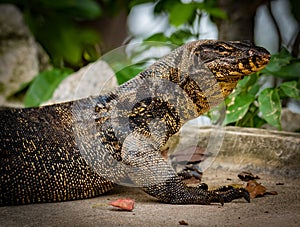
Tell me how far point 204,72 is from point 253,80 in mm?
1310

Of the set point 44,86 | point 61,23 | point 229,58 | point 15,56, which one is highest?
point 61,23

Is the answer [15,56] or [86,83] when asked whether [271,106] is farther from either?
[15,56]

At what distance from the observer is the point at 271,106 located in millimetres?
3434

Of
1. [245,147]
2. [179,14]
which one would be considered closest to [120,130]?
[245,147]

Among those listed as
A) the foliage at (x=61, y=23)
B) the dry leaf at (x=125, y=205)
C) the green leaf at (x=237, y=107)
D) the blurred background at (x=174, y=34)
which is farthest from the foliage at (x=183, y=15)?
the foliage at (x=61, y=23)

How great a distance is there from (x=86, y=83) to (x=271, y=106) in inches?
73.4

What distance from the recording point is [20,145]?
250cm

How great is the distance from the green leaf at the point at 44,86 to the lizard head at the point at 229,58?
8.10 feet

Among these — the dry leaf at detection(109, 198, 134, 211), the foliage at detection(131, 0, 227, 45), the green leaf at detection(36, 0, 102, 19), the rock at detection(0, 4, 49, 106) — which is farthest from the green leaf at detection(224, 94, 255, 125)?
the rock at detection(0, 4, 49, 106)

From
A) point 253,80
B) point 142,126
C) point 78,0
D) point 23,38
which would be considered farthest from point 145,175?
point 23,38

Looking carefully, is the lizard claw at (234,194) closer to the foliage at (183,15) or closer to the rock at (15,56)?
the foliage at (183,15)

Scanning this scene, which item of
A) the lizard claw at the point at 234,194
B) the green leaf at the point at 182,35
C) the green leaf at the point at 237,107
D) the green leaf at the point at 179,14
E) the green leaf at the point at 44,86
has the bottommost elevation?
the green leaf at the point at 44,86

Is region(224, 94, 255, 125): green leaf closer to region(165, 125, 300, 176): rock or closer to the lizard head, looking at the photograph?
region(165, 125, 300, 176): rock

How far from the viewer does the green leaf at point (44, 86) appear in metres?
4.66
